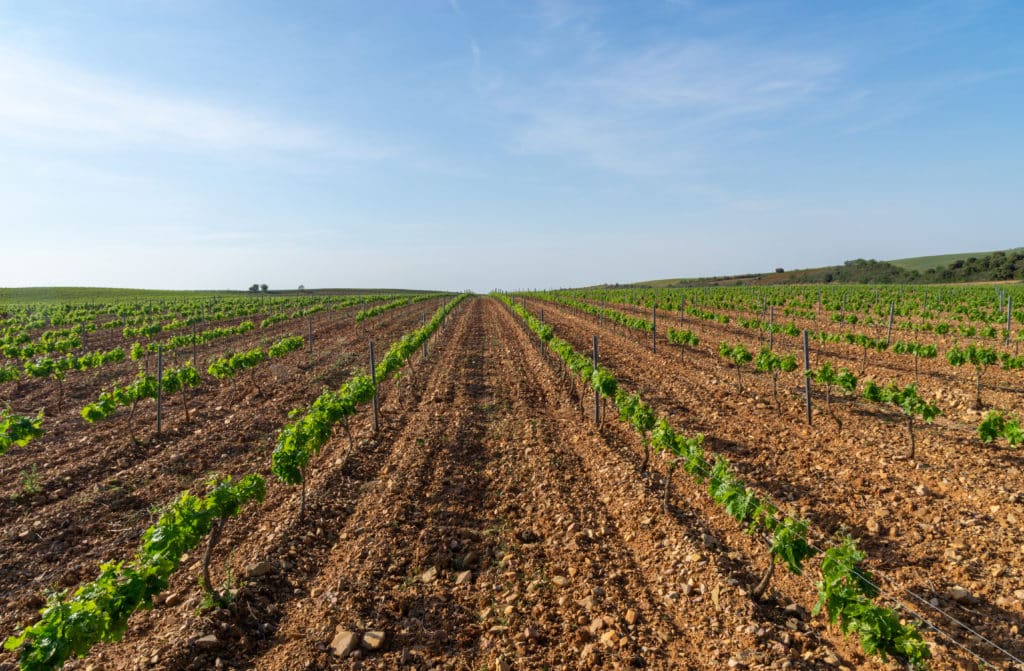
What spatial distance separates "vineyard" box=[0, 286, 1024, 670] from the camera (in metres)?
4.62

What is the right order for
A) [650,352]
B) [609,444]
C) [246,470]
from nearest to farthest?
[246,470], [609,444], [650,352]

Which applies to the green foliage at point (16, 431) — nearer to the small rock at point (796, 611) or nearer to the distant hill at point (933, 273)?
the small rock at point (796, 611)

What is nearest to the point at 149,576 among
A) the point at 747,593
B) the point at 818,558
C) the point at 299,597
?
the point at 299,597

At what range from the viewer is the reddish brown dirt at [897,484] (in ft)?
17.3

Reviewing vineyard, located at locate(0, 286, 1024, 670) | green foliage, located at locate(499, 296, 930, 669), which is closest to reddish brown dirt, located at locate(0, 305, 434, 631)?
vineyard, located at locate(0, 286, 1024, 670)

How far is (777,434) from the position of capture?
1000 cm

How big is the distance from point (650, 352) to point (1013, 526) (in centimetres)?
1334

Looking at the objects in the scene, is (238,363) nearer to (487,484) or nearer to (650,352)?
(487,484)

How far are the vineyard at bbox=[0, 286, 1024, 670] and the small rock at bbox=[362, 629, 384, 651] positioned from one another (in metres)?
0.03

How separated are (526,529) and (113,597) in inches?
176

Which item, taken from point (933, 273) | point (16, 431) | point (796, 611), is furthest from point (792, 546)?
point (933, 273)

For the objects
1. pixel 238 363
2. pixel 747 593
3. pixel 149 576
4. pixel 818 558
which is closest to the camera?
pixel 149 576

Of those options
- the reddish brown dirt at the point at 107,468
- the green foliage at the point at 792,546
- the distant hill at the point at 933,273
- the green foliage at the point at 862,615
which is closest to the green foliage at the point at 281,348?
the reddish brown dirt at the point at 107,468

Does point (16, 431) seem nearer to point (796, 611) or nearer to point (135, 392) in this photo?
point (135, 392)
